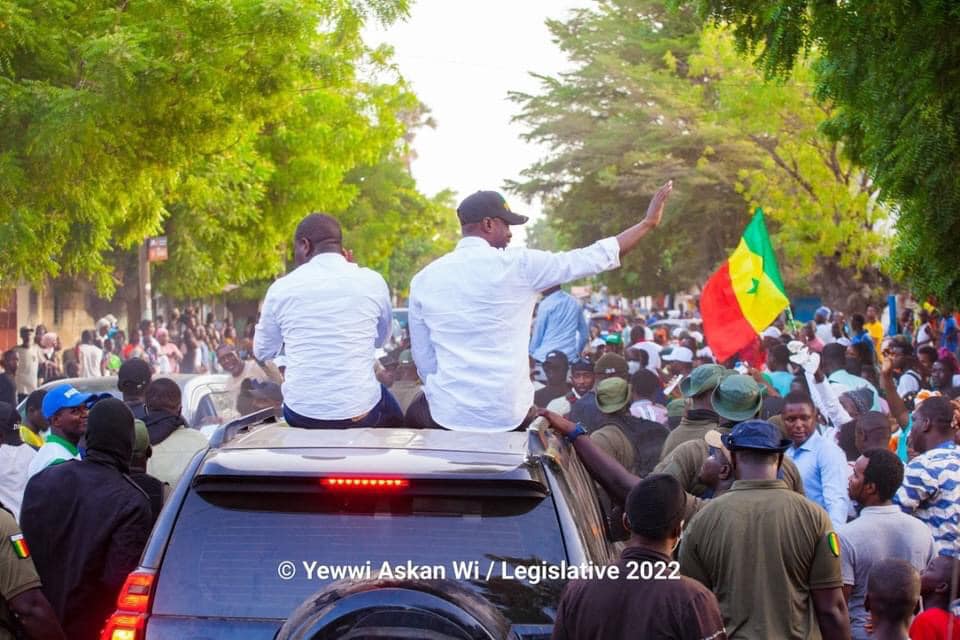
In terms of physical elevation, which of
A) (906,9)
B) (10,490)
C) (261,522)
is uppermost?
(906,9)

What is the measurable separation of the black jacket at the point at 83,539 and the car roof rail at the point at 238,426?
22.9 inches

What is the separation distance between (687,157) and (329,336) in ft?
113

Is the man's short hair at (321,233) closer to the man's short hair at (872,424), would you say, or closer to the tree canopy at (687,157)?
the man's short hair at (872,424)

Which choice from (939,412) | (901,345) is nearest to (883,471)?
(939,412)

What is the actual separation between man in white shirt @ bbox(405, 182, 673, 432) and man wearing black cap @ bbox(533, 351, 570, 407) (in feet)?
21.6

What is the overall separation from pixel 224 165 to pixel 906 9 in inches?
572

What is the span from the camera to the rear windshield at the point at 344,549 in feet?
14.0

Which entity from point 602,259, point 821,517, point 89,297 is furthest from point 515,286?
point 89,297

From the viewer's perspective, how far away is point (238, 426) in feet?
17.4

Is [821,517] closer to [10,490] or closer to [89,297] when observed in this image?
[10,490]

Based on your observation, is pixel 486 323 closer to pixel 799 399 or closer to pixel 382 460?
pixel 382 460

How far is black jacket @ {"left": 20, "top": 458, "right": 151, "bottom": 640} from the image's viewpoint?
5.56m

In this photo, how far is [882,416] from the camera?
8.55 meters

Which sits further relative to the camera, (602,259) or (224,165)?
(224,165)
